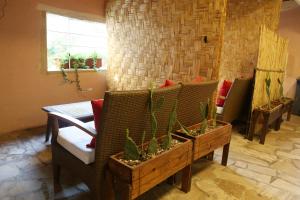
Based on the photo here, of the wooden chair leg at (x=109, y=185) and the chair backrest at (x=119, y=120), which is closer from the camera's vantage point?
the chair backrest at (x=119, y=120)

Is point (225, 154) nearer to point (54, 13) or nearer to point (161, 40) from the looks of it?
point (161, 40)

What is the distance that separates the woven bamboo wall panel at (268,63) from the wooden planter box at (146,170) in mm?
2090

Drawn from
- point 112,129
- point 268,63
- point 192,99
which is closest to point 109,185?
point 112,129

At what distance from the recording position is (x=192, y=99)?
2.31 m

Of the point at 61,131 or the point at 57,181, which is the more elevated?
the point at 61,131

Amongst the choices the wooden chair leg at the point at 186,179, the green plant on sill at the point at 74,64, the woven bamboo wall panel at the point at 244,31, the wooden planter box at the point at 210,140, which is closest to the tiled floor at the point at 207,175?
the wooden chair leg at the point at 186,179

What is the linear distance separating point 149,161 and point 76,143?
61 centimetres

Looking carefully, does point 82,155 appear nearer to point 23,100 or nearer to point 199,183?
point 199,183

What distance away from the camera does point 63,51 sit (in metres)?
4.02

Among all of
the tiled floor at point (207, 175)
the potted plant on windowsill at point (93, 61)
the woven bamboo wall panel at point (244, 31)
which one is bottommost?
the tiled floor at point (207, 175)

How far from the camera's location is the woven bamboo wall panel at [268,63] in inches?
136

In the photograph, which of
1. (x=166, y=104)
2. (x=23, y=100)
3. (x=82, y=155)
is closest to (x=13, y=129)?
(x=23, y=100)

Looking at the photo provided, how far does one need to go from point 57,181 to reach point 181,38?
7.87 ft

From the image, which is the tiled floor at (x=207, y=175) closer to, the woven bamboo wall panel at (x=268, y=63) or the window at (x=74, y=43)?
the woven bamboo wall panel at (x=268, y=63)
